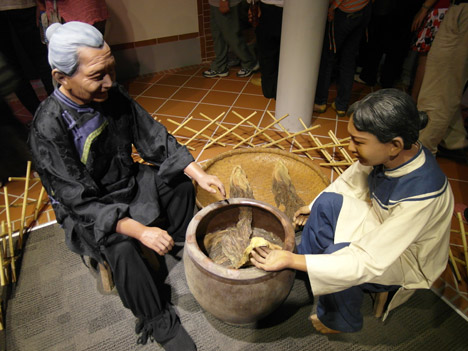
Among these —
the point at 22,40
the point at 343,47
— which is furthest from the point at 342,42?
the point at 22,40

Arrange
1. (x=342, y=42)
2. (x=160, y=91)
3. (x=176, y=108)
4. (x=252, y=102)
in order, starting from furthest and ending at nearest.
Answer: (x=160, y=91) → (x=252, y=102) → (x=176, y=108) → (x=342, y=42)

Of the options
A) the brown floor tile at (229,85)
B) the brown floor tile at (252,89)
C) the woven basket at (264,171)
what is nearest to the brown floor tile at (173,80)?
the brown floor tile at (229,85)

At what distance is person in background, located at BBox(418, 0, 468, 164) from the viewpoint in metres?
2.68

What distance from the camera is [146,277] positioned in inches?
68.9

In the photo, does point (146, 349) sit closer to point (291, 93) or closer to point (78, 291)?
point (78, 291)

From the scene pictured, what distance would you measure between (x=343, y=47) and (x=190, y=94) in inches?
87.8

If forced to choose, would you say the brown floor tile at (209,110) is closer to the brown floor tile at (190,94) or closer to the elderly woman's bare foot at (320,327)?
the brown floor tile at (190,94)

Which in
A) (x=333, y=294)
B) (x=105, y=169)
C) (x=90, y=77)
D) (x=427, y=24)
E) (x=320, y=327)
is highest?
(x=90, y=77)

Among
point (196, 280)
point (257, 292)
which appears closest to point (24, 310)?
point (196, 280)

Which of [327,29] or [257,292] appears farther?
[327,29]

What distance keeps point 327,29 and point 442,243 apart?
3066 millimetres

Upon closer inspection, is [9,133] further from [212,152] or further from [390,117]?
[212,152]

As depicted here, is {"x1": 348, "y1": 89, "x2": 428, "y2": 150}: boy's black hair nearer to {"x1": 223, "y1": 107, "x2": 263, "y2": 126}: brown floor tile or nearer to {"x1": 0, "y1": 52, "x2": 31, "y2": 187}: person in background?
{"x1": 0, "y1": 52, "x2": 31, "y2": 187}: person in background

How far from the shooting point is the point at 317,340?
1924mm
